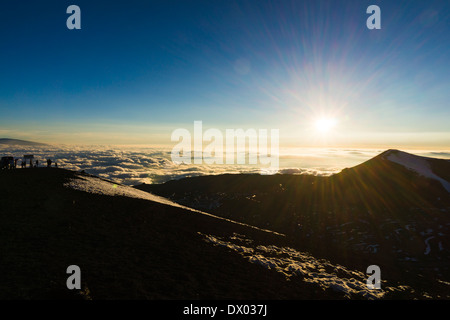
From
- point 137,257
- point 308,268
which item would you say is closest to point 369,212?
point 308,268

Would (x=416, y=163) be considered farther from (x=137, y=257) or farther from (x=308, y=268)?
(x=137, y=257)

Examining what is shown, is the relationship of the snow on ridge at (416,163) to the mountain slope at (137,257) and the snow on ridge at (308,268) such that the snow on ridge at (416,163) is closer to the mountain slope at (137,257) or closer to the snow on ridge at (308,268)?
the snow on ridge at (308,268)

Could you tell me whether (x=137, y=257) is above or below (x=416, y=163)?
below

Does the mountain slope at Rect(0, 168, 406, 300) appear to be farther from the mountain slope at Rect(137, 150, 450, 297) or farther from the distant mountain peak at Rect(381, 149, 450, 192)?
the distant mountain peak at Rect(381, 149, 450, 192)

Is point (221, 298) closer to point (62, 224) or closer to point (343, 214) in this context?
point (62, 224)

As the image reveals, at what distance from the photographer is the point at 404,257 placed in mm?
40562

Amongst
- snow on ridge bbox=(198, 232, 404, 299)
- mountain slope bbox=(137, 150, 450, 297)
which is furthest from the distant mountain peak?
snow on ridge bbox=(198, 232, 404, 299)

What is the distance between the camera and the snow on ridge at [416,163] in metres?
70.4

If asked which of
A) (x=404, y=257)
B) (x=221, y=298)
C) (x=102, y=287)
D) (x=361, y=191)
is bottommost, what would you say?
(x=404, y=257)

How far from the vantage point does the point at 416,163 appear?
3098 inches

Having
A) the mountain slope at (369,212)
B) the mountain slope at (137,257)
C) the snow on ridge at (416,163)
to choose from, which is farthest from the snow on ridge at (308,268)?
the snow on ridge at (416,163)

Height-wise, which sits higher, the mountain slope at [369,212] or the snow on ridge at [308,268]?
the snow on ridge at [308,268]
